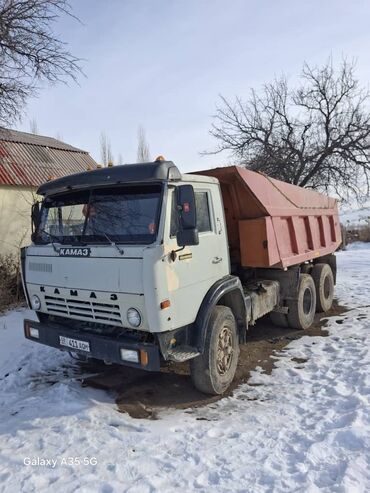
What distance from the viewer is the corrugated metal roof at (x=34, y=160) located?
38.7ft

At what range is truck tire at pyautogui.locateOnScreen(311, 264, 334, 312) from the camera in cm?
812

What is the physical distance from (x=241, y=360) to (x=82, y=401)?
2.41 metres

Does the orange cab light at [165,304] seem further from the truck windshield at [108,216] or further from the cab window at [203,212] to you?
the cab window at [203,212]

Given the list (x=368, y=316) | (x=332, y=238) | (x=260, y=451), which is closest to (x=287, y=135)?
(x=332, y=238)

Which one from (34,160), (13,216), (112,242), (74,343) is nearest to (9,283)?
(13,216)

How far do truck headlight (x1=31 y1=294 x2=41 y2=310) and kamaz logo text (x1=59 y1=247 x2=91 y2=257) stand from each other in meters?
0.78

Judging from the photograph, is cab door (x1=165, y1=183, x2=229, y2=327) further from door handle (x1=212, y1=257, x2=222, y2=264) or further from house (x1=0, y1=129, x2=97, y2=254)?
house (x1=0, y1=129, x2=97, y2=254)

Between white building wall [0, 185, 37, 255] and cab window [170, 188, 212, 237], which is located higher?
white building wall [0, 185, 37, 255]

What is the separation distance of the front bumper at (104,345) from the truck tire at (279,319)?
3.81m

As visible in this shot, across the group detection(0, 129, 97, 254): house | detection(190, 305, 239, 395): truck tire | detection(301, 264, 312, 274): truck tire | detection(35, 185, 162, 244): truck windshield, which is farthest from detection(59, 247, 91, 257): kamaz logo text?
detection(0, 129, 97, 254): house

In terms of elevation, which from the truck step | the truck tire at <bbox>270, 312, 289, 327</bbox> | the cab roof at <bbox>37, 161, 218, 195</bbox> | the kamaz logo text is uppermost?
the cab roof at <bbox>37, 161, 218, 195</bbox>

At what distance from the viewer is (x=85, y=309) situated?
4.25 metres

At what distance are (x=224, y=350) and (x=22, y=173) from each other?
Answer: 958 centimetres

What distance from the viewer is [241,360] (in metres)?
5.83
